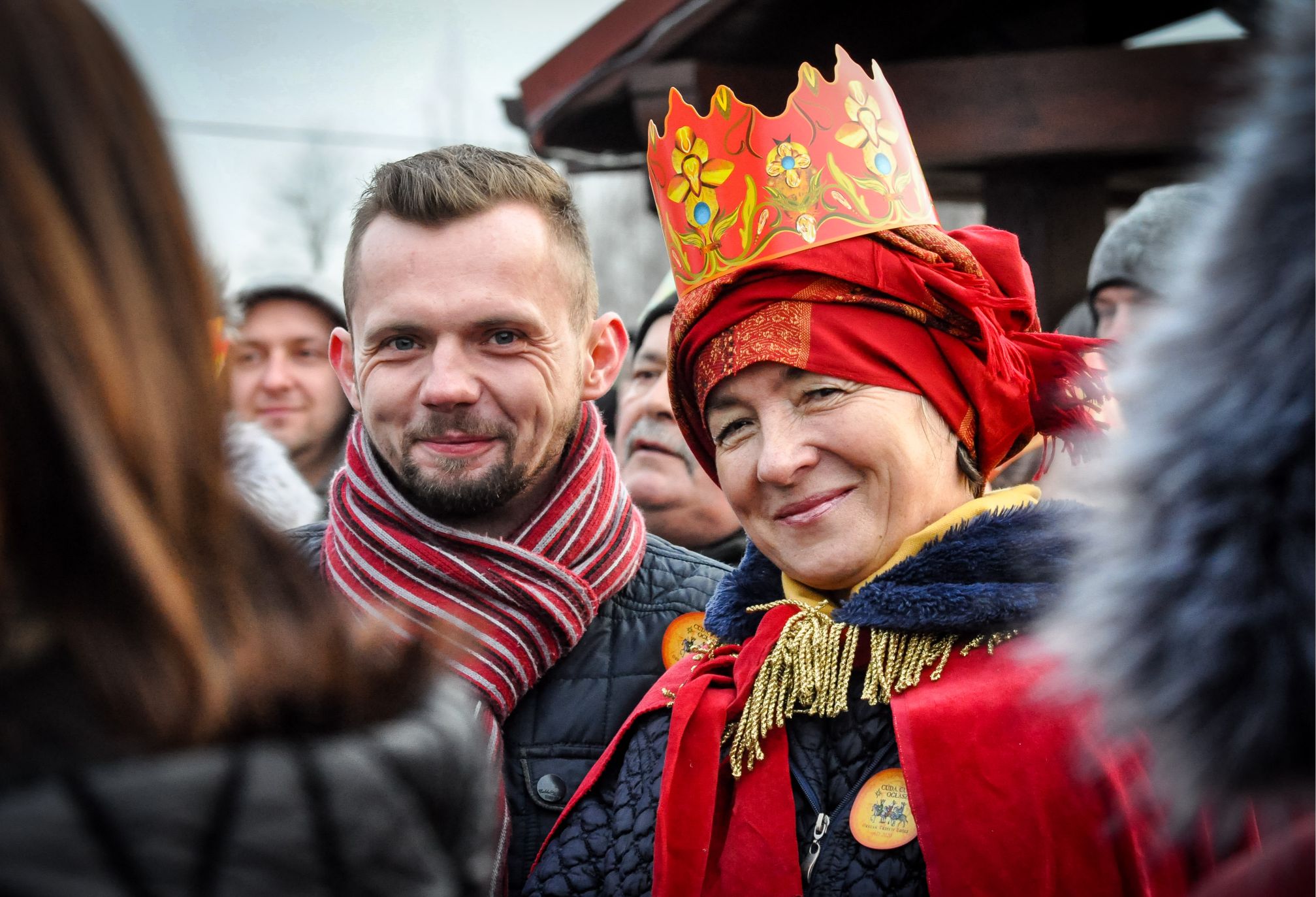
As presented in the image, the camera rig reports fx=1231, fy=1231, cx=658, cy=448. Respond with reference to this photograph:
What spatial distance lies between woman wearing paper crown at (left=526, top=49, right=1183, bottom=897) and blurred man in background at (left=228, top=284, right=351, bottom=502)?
99.8 inches

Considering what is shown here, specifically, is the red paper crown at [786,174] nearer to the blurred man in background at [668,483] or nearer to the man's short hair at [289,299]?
the blurred man in background at [668,483]

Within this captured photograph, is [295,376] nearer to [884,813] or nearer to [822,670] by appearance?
[822,670]

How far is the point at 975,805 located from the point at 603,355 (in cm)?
130

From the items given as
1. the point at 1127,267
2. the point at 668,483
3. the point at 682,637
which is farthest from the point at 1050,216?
the point at 682,637

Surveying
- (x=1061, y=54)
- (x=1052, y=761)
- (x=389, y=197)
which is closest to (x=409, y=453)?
(x=389, y=197)

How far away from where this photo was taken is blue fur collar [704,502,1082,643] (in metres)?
1.78

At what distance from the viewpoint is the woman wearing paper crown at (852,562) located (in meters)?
1.68

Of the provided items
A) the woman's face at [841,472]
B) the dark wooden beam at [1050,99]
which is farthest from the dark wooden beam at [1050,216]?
the woman's face at [841,472]

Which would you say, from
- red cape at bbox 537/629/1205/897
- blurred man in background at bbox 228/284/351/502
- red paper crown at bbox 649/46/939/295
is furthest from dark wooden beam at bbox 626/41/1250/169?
red cape at bbox 537/629/1205/897

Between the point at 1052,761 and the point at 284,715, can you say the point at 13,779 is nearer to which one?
the point at 284,715

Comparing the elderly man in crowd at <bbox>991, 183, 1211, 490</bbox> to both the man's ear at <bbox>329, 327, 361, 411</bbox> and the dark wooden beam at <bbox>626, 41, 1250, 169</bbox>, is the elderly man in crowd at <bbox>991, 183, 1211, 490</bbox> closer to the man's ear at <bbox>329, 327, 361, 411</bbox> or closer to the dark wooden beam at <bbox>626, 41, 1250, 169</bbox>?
the dark wooden beam at <bbox>626, 41, 1250, 169</bbox>

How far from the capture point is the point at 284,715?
0.92 meters

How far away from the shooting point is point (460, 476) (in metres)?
2.33

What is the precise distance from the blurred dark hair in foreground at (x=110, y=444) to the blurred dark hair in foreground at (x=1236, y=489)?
66 cm
